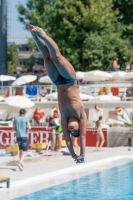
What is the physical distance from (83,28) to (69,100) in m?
30.6

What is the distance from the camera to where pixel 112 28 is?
38.0 m

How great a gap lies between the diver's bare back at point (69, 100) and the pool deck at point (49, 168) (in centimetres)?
577

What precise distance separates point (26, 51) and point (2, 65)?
6425 cm

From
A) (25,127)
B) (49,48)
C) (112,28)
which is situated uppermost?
(112,28)

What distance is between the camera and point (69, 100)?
8.31 m

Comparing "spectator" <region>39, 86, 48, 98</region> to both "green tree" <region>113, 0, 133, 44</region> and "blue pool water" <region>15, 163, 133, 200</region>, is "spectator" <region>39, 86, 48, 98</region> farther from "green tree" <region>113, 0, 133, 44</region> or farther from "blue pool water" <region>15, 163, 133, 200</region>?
"blue pool water" <region>15, 163, 133, 200</region>

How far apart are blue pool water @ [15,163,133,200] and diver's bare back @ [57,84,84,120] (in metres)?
5.78

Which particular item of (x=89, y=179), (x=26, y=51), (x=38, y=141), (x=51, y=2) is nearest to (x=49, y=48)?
(x=89, y=179)

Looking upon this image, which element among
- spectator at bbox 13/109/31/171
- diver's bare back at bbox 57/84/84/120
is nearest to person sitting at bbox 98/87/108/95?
spectator at bbox 13/109/31/171

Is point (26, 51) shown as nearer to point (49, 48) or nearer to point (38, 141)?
point (38, 141)

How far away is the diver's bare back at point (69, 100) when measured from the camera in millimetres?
8281

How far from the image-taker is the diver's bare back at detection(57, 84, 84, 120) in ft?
27.2

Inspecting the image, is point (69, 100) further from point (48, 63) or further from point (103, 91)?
point (103, 91)

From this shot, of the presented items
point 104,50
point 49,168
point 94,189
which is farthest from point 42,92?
point 94,189
